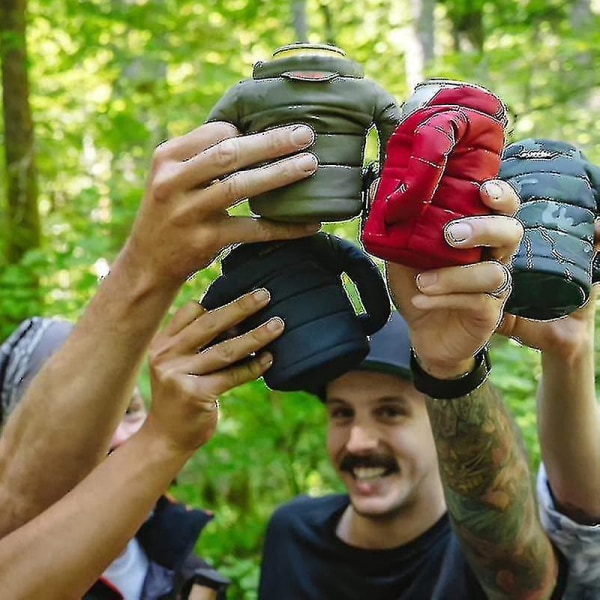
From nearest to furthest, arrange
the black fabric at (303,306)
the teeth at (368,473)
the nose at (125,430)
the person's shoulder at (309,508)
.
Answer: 1. the black fabric at (303,306)
2. the teeth at (368,473)
3. the nose at (125,430)
4. the person's shoulder at (309,508)

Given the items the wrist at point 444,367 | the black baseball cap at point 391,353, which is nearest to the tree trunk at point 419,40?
the black baseball cap at point 391,353

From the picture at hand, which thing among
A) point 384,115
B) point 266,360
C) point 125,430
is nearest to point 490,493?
point 266,360

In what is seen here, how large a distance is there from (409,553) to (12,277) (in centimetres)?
285

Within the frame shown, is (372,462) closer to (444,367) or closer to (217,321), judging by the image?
(444,367)

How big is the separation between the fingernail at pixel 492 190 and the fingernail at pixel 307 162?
0.31 meters

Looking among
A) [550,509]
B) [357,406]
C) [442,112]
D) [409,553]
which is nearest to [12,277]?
[357,406]

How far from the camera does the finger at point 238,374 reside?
139cm

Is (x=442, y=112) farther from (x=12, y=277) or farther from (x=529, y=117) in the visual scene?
(x=529, y=117)

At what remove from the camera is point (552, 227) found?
51.6 inches

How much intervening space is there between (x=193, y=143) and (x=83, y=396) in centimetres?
55

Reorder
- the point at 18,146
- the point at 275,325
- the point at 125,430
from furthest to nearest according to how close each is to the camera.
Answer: the point at 18,146 → the point at 125,430 → the point at 275,325

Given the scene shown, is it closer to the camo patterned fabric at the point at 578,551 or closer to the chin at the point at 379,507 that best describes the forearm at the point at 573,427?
the camo patterned fabric at the point at 578,551

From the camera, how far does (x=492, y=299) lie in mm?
1157

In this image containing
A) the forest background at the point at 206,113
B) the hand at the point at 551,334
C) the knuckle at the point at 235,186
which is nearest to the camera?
the knuckle at the point at 235,186
